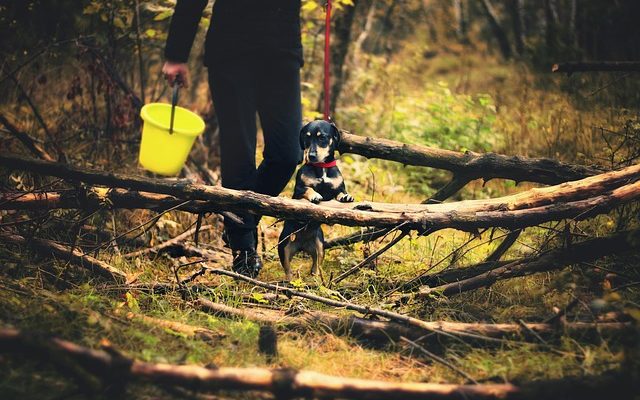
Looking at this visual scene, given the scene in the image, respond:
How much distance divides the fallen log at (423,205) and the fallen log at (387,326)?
530 mm

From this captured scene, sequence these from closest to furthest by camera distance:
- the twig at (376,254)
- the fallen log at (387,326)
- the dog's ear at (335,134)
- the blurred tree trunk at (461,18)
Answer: the fallen log at (387,326) < the twig at (376,254) < the dog's ear at (335,134) < the blurred tree trunk at (461,18)

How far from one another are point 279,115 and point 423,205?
1010 millimetres

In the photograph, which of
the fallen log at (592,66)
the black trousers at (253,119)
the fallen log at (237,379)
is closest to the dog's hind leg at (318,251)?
the black trousers at (253,119)

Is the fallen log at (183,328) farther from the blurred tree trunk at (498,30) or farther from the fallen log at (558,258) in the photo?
the blurred tree trunk at (498,30)

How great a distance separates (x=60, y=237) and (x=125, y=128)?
178 cm

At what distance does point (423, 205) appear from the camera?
3.65 meters

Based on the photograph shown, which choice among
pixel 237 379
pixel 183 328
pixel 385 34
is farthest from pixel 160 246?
pixel 385 34

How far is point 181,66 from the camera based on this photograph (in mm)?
3869

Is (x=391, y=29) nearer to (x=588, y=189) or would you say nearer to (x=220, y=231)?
(x=220, y=231)

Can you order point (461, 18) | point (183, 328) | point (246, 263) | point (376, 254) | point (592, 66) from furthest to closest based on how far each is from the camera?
point (461, 18) < point (592, 66) < point (246, 263) < point (376, 254) < point (183, 328)

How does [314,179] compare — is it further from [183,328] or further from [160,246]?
[160,246]

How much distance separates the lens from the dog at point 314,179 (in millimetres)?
3717

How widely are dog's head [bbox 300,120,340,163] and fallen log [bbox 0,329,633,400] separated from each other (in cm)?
150

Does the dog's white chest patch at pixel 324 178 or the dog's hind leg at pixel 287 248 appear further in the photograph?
the dog's hind leg at pixel 287 248
